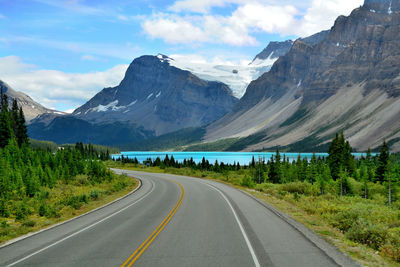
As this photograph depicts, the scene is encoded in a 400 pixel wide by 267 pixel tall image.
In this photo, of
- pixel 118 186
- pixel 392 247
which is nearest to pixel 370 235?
pixel 392 247

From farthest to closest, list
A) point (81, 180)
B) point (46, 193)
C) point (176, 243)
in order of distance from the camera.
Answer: point (81, 180) < point (46, 193) < point (176, 243)

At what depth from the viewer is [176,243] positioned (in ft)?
41.8

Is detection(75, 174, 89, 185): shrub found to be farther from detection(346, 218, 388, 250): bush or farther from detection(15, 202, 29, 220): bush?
detection(346, 218, 388, 250): bush

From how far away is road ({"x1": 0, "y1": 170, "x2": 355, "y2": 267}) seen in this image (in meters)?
10.7

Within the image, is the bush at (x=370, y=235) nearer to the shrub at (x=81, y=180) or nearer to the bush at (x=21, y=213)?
the bush at (x=21, y=213)

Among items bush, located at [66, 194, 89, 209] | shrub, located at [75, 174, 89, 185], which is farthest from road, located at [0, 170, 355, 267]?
shrub, located at [75, 174, 89, 185]

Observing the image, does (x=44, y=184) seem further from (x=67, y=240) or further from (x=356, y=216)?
(x=356, y=216)

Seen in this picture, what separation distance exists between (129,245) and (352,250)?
813cm

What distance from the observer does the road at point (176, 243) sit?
1067 centimetres

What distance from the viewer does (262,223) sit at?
1692 centimetres

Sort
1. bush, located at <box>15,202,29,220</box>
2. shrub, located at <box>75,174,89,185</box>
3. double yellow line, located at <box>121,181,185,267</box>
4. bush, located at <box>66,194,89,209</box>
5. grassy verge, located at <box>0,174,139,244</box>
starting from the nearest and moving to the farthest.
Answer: double yellow line, located at <box>121,181,185,267</box>, grassy verge, located at <box>0,174,139,244</box>, bush, located at <box>15,202,29,220</box>, bush, located at <box>66,194,89,209</box>, shrub, located at <box>75,174,89,185</box>

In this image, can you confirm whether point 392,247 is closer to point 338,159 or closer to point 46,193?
point 46,193

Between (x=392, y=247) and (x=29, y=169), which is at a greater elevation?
(x=29, y=169)

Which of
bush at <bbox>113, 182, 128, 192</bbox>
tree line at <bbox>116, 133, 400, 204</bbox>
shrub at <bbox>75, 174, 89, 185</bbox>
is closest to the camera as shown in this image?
bush at <bbox>113, 182, 128, 192</bbox>
